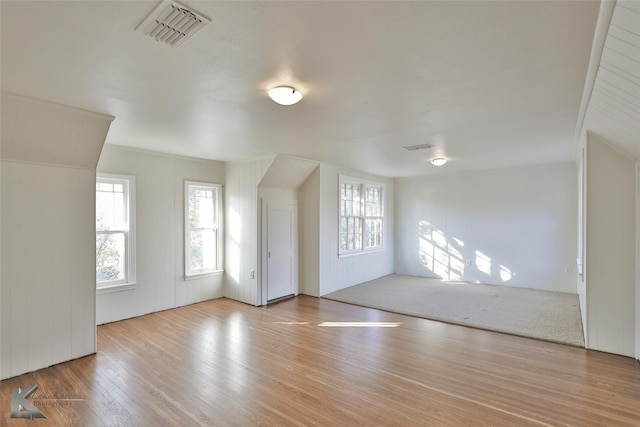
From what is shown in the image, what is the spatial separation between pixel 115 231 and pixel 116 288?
809 millimetres

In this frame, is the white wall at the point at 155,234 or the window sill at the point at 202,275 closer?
the white wall at the point at 155,234

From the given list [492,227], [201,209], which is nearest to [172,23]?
[201,209]

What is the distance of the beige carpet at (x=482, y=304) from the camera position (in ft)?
13.7

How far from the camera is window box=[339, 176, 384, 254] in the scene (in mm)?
6752

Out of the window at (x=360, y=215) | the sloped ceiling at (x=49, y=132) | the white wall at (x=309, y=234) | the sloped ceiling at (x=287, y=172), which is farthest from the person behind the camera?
the window at (x=360, y=215)

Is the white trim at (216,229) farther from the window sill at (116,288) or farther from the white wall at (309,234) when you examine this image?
the white wall at (309,234)

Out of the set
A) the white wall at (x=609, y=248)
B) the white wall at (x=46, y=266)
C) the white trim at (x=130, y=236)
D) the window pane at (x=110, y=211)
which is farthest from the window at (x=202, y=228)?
the white wall at (x=609, y=248)

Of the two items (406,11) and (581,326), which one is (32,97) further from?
(581,326)

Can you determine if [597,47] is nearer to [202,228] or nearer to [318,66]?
[318,66]

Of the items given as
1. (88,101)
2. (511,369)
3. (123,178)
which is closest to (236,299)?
(123,178)

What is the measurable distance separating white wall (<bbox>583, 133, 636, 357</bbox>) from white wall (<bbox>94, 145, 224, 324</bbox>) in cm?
552

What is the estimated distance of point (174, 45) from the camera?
1.88 metres

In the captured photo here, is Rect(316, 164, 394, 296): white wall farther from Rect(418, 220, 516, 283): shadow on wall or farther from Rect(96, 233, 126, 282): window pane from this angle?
Rect(96, 233, 126, 282): window pane

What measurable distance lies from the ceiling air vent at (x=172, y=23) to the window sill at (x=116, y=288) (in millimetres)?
3807
